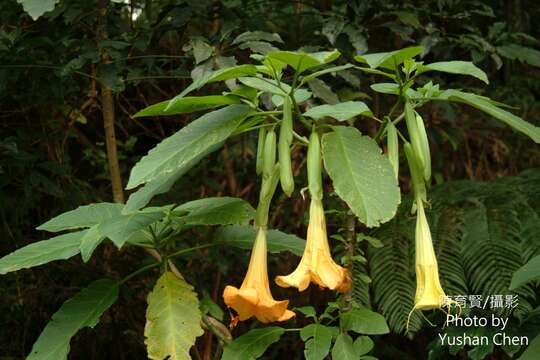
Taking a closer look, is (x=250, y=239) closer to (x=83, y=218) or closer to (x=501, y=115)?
(x=83, y=218)

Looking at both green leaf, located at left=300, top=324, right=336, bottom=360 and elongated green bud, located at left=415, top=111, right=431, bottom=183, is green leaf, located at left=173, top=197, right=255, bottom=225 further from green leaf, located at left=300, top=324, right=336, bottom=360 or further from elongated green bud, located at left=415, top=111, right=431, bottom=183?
elongated green bud, located at left=415, top=111, right=431, bottom=183

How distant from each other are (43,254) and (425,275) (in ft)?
2.41

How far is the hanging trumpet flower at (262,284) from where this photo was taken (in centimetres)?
108

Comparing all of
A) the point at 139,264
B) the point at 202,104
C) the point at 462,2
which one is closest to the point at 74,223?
the point at 202,104

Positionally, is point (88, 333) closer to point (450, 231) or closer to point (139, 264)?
point (139, 264)

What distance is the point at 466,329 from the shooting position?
5.80 feet

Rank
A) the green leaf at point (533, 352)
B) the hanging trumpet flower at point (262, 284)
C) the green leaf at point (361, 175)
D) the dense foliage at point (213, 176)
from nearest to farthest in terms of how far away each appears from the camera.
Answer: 1. the green leaf at point (361, 175)
2. the hanging trumpet flower at point (262, 284)
3. the green leaf at point (533, 352)
4. the dense foliage at point (213, 176)

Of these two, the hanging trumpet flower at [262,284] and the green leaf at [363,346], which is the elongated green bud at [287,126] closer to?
the hanging trumpet flower at [262,284]

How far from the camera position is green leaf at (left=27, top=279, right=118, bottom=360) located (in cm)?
130

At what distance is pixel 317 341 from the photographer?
128cm

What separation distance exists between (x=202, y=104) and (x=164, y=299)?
428 mm

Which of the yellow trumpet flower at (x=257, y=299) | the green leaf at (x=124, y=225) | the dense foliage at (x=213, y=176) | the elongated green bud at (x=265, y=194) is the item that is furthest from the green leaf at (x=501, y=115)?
the green leaf at (x=124, y=225)

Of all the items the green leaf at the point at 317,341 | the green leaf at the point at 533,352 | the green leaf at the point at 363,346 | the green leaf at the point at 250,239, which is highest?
the green leaf at the point at 250,239

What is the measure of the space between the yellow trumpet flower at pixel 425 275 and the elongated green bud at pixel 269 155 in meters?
0.27
